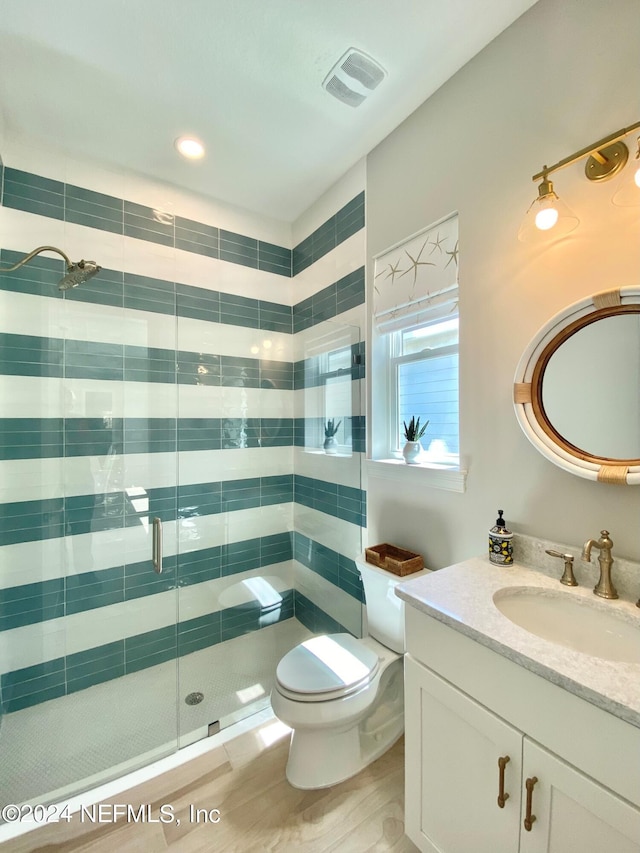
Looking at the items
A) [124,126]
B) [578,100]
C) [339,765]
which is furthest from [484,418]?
[124,126]

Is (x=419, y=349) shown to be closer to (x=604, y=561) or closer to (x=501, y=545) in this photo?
(x=501, y=545)

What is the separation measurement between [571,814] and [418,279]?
5.48ft

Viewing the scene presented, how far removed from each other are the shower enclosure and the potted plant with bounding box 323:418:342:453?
5 cm

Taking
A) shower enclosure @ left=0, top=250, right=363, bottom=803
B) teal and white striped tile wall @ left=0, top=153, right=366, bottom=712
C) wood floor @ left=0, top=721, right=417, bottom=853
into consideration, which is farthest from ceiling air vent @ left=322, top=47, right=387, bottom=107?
wood floor @ left=0, top=721, right=417, bottom=853

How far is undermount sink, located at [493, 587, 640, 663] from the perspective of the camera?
0.91m

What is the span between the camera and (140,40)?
1308 mm

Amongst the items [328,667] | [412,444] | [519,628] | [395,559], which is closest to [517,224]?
[412,444]

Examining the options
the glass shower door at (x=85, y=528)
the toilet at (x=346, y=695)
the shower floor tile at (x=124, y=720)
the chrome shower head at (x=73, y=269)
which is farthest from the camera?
the glass shower door at (x=85, y=528)

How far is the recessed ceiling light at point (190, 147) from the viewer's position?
178cm

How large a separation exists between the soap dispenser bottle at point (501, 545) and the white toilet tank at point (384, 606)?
369mm

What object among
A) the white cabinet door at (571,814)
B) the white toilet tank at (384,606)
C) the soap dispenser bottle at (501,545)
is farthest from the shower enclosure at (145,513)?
the white cabinet door at (571,814)

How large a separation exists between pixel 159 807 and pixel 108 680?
2.64 feet

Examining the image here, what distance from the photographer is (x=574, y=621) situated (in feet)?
3.28

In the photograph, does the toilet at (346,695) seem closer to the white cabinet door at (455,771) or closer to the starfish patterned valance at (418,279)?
the white cabinet door at (455,771)
